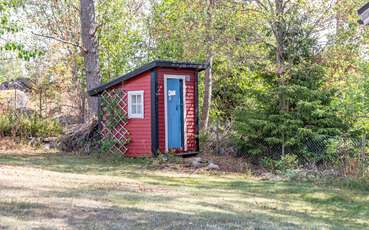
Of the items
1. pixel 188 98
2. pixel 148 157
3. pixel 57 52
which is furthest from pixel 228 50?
pixel 57 52

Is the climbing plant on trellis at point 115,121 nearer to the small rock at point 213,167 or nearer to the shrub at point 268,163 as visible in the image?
the small rock at point 213,167

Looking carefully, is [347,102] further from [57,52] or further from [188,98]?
[57,52]

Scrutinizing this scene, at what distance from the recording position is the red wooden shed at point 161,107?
1095cm

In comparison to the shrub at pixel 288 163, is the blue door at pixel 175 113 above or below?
above

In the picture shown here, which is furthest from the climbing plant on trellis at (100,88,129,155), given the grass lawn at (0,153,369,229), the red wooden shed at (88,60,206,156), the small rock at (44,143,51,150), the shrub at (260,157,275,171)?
the shrub at (260,157,275,171)

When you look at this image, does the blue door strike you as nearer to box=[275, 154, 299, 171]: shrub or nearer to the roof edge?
the roof edge

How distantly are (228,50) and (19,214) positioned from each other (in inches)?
324

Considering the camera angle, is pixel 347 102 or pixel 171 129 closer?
pixel 347 102

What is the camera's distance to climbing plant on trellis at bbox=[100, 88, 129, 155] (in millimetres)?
11611

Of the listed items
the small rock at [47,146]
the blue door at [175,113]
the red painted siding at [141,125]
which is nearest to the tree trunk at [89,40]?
the small rock at [47,146]

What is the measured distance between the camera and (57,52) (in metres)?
20.0

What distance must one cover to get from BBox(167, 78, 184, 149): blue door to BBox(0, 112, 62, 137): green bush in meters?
4.40

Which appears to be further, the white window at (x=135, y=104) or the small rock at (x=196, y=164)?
the white window at (x=135, y=104)

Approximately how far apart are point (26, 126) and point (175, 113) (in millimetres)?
4859
